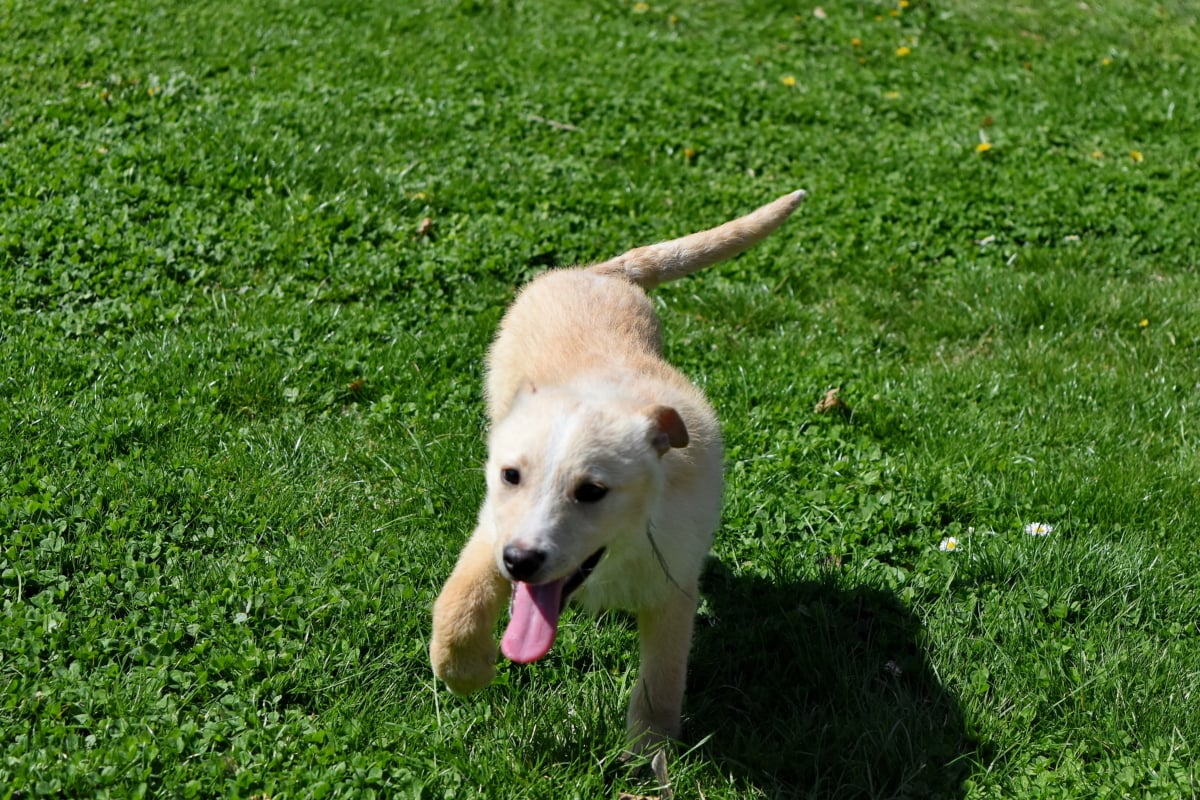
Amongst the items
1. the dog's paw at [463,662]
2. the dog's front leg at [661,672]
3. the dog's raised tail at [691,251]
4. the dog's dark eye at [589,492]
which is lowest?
the dog's front leg at [661,672]

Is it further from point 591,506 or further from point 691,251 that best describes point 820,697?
point 691,251

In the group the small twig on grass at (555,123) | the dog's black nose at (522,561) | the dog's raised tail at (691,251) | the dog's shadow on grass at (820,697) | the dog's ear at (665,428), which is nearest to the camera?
the dog's black nose at (522,561)

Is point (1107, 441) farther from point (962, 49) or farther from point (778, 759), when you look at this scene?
point (962, 49)

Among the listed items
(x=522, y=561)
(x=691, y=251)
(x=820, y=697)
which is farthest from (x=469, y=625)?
(x=691, y=251)

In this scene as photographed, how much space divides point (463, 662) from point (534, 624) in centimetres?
32

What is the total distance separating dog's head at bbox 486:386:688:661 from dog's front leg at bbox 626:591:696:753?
0.34 m

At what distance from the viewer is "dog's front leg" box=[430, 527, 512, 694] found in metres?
3.22

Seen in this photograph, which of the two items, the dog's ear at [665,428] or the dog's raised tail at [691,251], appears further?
Result: the dog's raised tail at [691,251]

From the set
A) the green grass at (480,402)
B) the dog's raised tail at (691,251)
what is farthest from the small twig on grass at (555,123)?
the dog's raised tail at (691,251)

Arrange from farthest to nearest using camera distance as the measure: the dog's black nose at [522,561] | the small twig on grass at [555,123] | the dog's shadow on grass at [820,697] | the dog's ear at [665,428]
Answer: the small twig on grass at [555,123], the dog's shadow on grass at [820,697], the dog's ear at [665,428], the dog's black nose at [522,561]

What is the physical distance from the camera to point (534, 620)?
3.04 meters

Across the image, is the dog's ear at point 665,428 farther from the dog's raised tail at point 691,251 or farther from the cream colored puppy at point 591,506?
the dog's raised tail at point 691,251

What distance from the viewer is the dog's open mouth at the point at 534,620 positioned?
9.87ft

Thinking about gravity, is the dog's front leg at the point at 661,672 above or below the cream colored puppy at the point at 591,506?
below
